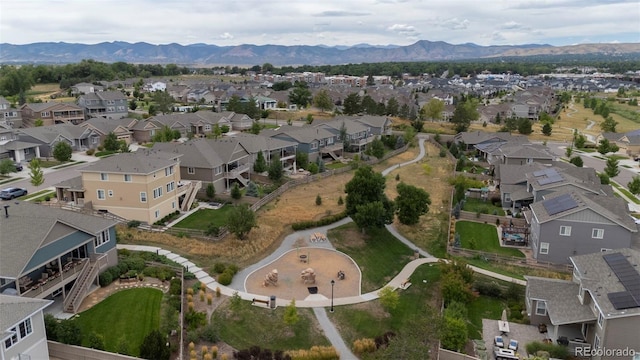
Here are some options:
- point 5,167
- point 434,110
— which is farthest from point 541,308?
point 434,110

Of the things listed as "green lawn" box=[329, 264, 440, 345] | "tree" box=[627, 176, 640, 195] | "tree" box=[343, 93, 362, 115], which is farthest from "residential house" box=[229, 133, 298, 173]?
"tree" box=[343, 93, 362, 115]

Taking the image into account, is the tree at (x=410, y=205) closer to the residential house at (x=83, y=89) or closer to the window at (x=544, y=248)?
the window at (x=544, y=248)

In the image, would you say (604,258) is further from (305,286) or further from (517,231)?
(305,286)

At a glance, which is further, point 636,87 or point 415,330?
point 636,87

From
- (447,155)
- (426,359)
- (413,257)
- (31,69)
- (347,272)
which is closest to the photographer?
(426,359)

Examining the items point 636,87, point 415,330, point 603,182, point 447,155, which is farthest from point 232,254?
point 636,87

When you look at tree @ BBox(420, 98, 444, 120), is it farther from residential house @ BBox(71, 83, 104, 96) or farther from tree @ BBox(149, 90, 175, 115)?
residential house @ BBox(71, 83, 104, 96)

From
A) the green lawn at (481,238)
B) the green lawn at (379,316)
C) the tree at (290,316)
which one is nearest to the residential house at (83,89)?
the green lawn at (481,238)
